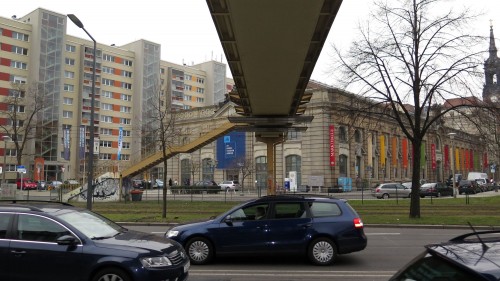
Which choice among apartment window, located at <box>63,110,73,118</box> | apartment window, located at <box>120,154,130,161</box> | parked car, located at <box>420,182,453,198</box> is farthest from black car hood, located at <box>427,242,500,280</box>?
apartment window, located at <box>120,154,130,161</box>

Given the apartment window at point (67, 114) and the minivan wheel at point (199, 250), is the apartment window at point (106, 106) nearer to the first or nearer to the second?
the apartment window at point (67, 114)

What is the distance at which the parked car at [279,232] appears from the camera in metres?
9.69

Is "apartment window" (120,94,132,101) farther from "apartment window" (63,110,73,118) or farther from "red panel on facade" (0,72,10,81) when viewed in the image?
"red panel on facade" (0,72,10,81)

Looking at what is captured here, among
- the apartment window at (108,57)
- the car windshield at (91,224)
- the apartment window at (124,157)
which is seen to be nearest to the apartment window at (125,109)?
the apartment window at (124,157)

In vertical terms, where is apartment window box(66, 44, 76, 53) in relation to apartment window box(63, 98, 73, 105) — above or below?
above

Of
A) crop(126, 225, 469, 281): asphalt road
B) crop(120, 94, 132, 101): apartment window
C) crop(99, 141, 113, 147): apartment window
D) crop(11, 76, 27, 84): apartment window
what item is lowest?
crop(126, 225, 469, 281): asphalt road

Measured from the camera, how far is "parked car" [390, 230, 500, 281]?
2588mm

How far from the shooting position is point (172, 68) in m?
110

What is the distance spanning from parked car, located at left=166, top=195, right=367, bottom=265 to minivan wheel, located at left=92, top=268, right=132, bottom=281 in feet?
11.8

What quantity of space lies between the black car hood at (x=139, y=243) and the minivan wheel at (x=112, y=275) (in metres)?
0.33

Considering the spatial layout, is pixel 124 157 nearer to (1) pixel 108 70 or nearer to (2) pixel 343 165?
(1) pixel 108 70

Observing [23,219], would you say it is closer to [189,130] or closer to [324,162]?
[324,162]

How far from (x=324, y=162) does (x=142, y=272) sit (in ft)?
164

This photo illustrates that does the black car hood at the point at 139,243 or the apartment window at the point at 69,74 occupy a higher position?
the apartment window at the point at 69,74
